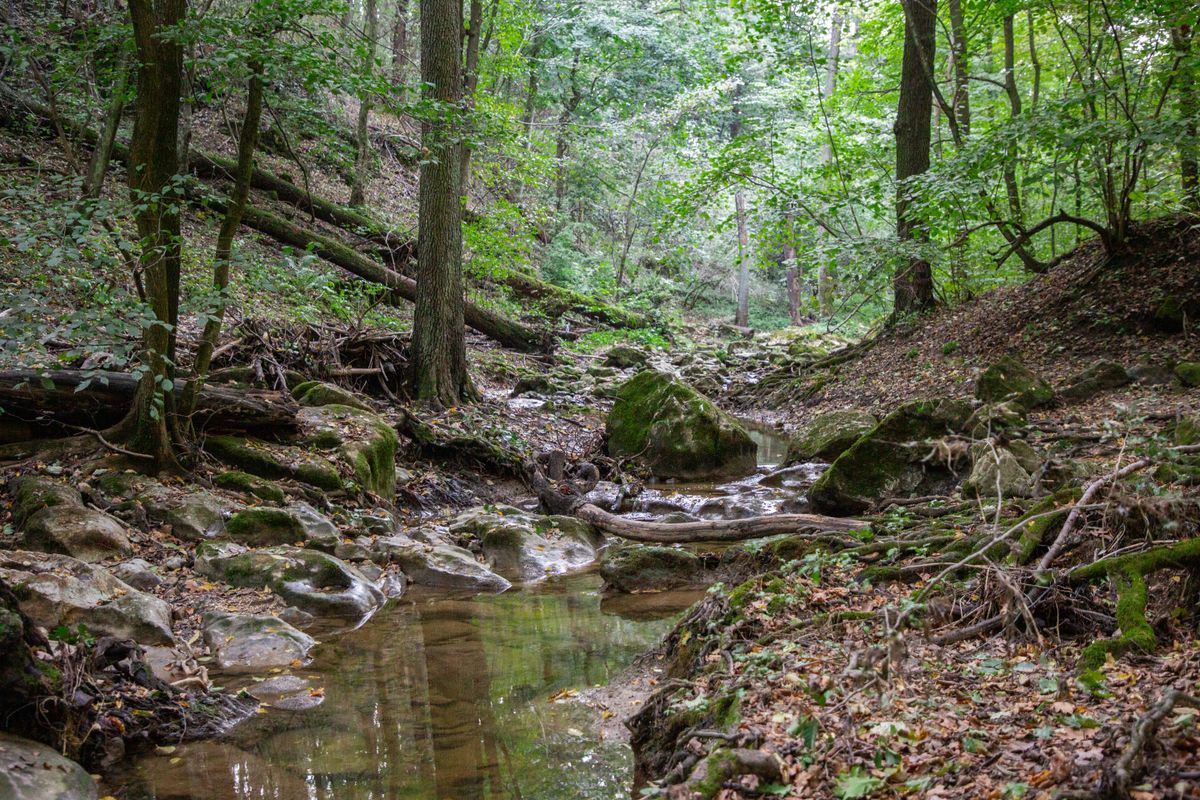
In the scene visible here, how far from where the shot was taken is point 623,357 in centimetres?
1878

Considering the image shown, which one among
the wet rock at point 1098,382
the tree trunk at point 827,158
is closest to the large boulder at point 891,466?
the wet rock at point 1098,382

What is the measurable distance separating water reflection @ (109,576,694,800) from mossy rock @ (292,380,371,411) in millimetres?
4130

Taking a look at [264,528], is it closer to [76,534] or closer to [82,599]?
[76,534]

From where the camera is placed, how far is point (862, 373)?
1441 cm

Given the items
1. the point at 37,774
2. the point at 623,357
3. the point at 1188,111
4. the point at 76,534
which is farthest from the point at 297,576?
the point at 623,357

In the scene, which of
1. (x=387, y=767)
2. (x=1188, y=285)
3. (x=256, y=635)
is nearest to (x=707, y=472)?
(x=1188, y=285)

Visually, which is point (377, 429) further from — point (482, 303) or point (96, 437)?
point (482, 303)

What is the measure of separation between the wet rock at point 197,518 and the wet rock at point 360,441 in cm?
169

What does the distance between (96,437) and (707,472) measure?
7372 mm

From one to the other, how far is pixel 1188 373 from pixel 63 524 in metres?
10.5

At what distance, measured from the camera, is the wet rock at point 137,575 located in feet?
18.3

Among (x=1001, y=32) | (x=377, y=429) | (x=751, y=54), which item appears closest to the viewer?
(x=377, y=429)

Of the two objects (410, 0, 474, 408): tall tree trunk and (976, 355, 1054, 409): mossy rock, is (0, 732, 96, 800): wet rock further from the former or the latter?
(976, 355, 1054, 409): mossy rock

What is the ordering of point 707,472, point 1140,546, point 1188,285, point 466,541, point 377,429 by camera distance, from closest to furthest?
point 1140,546, point 466,541, point 377,429, point 1188,285, point 707,472
